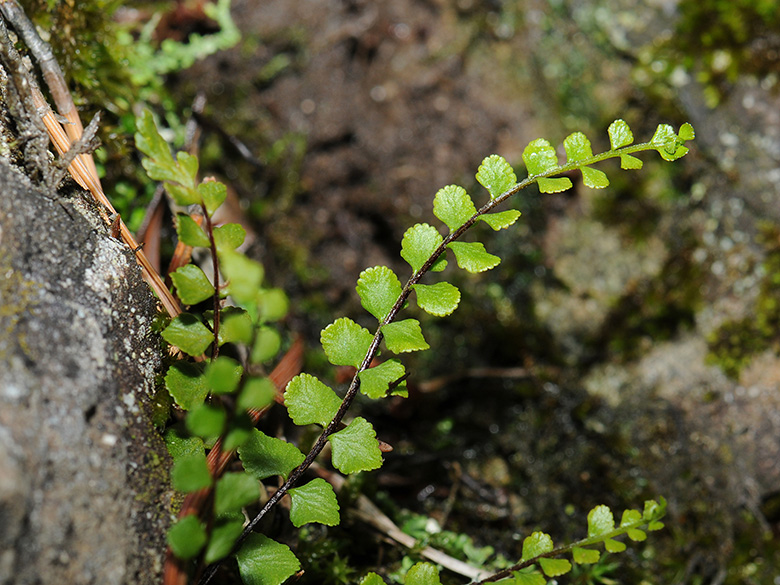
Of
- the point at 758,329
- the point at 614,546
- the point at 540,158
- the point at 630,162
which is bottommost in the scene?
the point at 758,329

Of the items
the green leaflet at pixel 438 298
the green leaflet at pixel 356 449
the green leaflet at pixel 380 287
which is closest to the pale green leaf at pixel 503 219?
the green leaflet at pixel 438 298

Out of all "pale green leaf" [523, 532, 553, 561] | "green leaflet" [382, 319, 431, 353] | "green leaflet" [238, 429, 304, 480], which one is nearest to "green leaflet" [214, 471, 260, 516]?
"green leaflet" [238, 429, 304, 480]

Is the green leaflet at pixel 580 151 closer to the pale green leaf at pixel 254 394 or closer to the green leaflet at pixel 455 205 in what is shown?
the green leaflet at pixel 455 205

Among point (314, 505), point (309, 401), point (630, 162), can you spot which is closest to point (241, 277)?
point (309, 401)

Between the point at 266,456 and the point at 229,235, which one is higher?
the point at 229,235

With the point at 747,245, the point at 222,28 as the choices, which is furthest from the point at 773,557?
the point at 222,28

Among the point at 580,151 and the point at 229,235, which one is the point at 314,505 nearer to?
the point at 229,235
